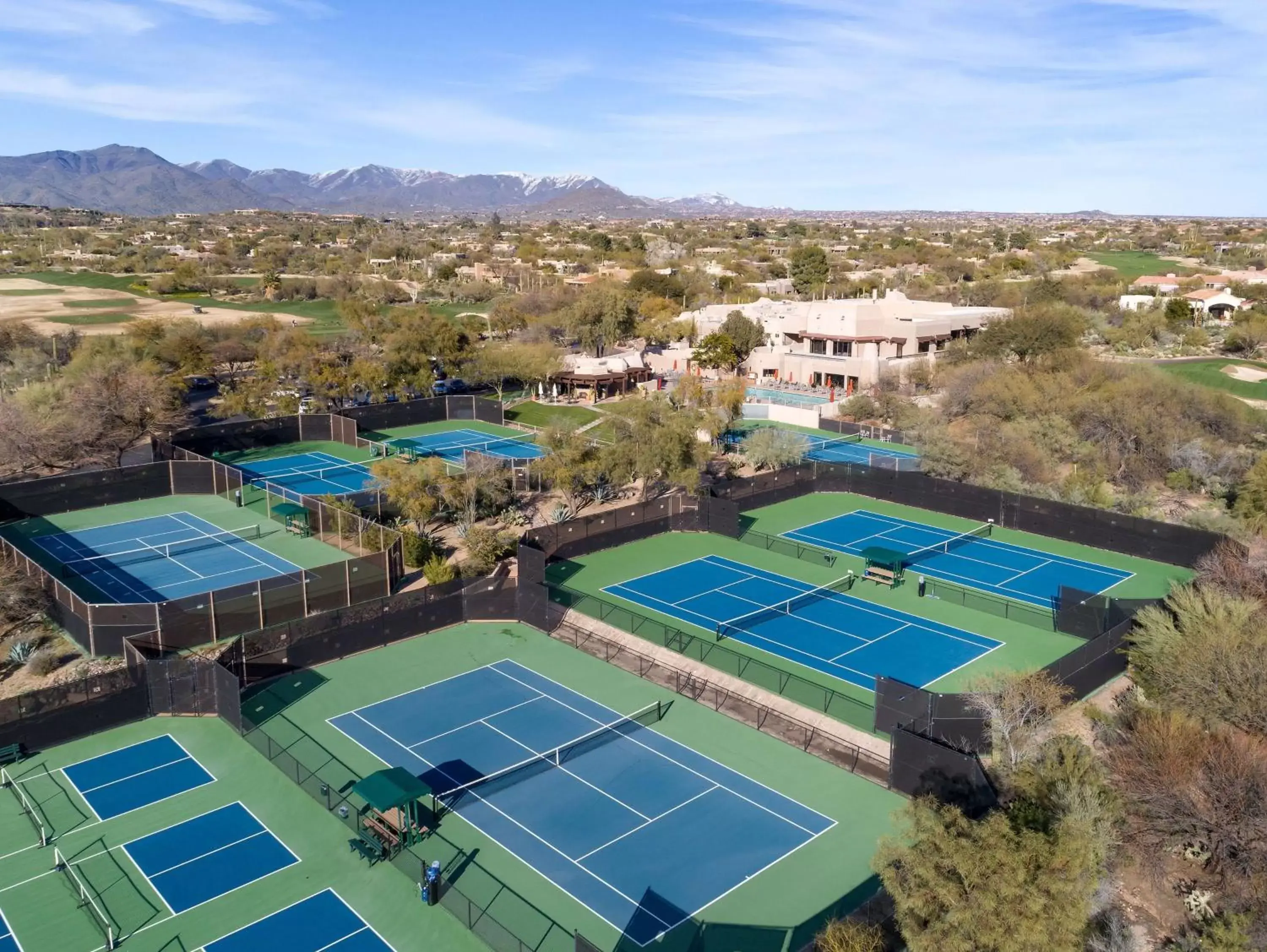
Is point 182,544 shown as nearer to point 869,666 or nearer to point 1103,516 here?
point 869,666

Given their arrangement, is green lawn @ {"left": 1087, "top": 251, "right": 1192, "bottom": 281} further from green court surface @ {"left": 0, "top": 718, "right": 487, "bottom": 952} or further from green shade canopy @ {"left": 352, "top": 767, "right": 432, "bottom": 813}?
green court surface @ {"left": 0, "top": 718, "right": 487, "bottom": 952}

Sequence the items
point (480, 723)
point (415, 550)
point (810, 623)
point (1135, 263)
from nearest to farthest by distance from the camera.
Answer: point (480, 723), point (810, 623), point (415, 550), point (1135, 263)

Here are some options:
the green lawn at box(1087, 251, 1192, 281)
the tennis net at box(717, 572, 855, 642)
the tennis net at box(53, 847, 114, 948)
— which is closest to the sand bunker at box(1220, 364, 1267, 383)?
the tennis net at box(717, 572, 855, 642)

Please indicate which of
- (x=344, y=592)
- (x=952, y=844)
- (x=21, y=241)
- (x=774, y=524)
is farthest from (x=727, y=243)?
(x=952, y=844)

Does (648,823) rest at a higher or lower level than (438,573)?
lower

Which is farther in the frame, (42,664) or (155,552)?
(155,552)

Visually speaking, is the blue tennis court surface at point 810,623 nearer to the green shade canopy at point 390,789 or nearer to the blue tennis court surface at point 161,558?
the green shade canopy at point 390,789

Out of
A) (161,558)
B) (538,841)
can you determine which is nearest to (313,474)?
(161,558)

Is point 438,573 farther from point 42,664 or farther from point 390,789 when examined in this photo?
point 390,789

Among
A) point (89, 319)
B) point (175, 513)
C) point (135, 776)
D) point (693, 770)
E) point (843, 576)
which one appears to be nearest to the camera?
point (135, 776)
